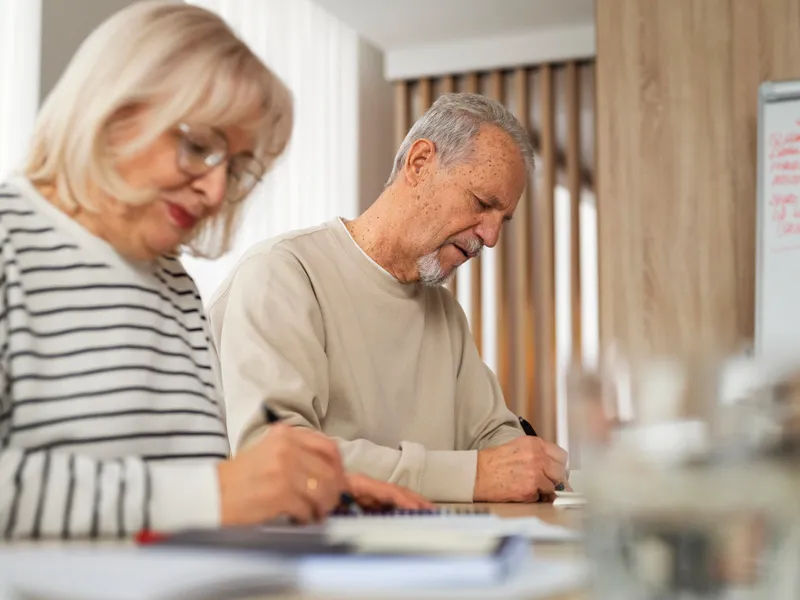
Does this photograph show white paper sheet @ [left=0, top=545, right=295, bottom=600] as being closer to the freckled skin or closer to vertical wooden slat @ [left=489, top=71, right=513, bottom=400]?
the freckled skin

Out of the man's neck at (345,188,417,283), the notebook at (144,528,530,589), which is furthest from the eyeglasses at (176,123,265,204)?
the man's neck at (345,188,417,283)

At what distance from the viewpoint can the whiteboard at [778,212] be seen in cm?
293

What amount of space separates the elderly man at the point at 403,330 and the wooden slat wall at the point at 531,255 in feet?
9.44

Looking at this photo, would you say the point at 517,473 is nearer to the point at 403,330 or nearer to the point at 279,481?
the point at 403,330

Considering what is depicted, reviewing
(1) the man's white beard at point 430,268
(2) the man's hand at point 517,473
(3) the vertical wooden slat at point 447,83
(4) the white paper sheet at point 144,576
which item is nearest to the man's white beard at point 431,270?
(1) the man's white beard at point 430,268

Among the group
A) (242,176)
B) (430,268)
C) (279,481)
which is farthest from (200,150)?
(430,268)

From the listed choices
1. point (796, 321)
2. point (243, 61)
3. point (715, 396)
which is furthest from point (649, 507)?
point (796, 321)

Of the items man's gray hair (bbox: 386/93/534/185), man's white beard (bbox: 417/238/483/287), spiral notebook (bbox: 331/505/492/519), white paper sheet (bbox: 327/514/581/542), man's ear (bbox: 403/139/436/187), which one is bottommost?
spiral notebook (bbox: 331/505/492/519)

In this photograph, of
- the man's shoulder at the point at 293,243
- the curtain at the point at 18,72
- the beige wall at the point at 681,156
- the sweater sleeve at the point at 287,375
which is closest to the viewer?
the sweater sleeve at the point at 287,375

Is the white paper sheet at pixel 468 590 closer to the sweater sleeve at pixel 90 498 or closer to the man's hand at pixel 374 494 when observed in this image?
the sweater sleeve at pixel 90 498

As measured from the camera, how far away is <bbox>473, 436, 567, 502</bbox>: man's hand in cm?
156

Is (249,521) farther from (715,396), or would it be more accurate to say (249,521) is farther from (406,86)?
(406,86)

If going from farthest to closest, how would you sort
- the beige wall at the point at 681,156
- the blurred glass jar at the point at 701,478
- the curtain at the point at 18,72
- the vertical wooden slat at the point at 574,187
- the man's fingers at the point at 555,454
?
the vertical wooden slat at the point at 574,187, the beige wall at the point at 681,156, the curtain at the point at 18,72, the man's fingers at the point at 555,454, the blurred glass jar at the point at 701,478

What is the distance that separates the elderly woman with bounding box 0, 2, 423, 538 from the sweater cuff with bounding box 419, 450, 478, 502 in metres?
0.39
